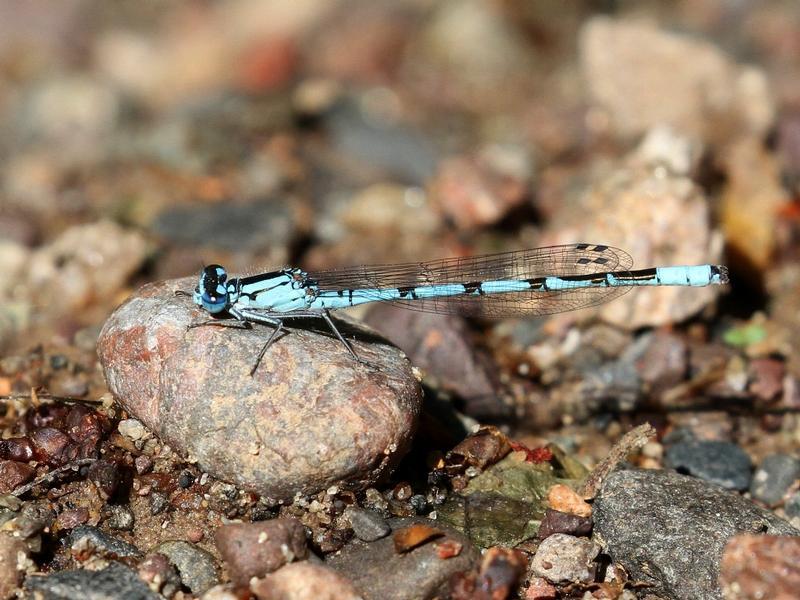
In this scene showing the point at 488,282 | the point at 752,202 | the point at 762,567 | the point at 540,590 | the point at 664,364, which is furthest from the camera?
the point at 752,202

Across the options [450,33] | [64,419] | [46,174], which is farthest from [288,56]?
[64,419]

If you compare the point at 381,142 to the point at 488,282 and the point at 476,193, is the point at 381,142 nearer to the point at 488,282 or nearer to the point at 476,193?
the point at 476,193

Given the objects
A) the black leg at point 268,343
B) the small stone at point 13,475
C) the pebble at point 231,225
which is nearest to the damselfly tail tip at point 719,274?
the black leg at point 268,343

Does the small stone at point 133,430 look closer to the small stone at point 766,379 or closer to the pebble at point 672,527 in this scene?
the pebble at point 672,527

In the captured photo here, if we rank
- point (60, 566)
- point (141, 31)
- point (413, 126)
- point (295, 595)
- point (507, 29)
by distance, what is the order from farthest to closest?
point (141, 31)
point (507, 29)
point (413, 126)
point (60, 566)
point (295, 595)

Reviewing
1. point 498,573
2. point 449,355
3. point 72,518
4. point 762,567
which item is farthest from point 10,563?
point 762,567

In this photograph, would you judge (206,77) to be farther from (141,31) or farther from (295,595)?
(295,595)
